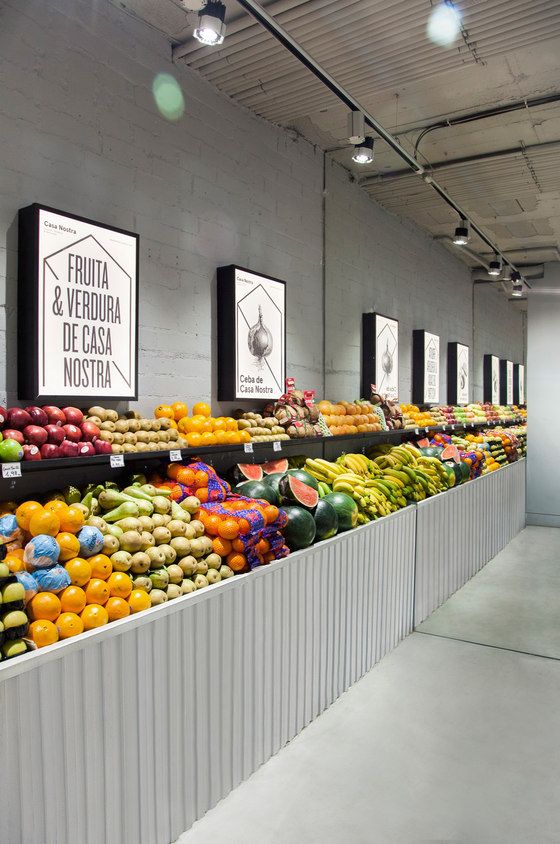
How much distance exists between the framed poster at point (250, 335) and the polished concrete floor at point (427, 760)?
211cm

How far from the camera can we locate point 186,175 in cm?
406

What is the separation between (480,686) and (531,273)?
25.4 ft

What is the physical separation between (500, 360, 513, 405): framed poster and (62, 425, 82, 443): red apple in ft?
33.3

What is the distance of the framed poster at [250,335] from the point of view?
4.35m

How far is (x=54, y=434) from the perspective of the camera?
277 centimetres

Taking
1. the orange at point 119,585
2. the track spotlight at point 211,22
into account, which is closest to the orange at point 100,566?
the orange at point 119,585

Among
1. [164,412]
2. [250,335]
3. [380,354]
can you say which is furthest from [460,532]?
[164,412]

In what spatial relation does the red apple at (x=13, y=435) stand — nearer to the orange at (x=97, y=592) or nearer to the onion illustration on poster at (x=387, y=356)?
the orange at (x=97, y=592)

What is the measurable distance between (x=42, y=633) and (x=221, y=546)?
0.98 m

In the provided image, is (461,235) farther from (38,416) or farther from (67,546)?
(67,546)

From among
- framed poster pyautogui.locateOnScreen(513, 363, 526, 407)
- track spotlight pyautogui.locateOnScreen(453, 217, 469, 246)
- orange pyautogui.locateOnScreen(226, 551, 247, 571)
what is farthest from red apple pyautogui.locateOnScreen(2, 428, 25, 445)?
framed poster pyautogui.locateOnScreen(513, 363, 526, 407)

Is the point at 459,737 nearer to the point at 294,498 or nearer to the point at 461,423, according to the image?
the point at 294,498

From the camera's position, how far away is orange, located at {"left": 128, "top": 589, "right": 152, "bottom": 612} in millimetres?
2439

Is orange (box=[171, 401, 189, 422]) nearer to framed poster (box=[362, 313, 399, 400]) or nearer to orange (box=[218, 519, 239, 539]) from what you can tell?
orange (box=[218, 519, 239, 539])
